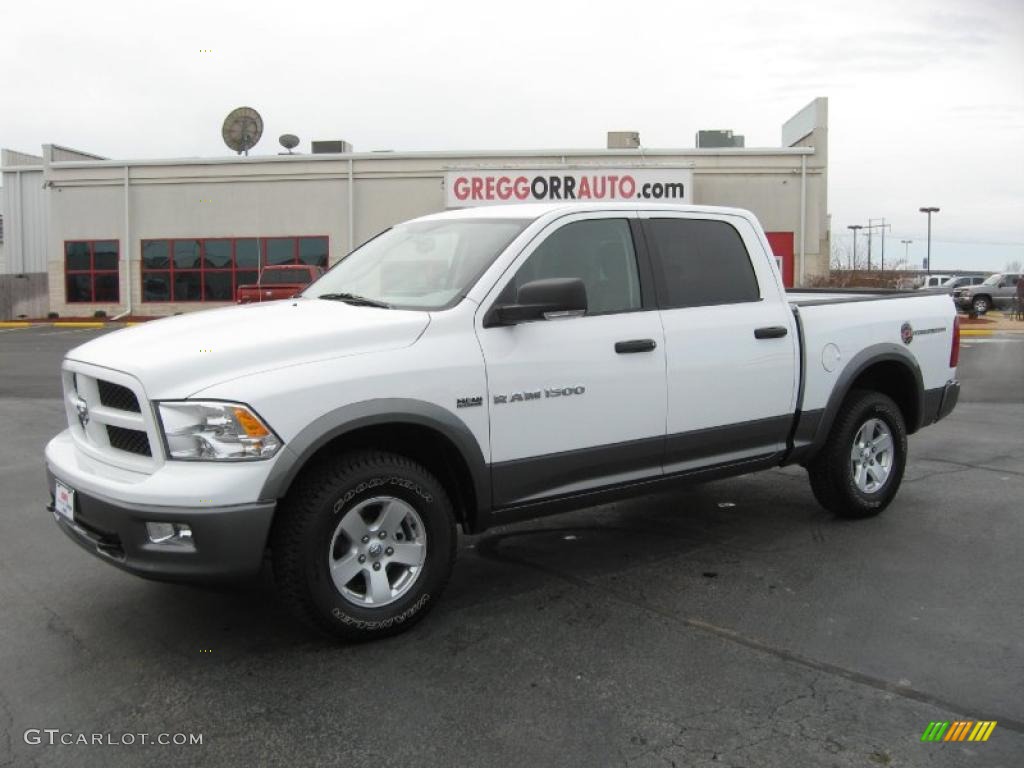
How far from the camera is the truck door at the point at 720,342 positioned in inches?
197

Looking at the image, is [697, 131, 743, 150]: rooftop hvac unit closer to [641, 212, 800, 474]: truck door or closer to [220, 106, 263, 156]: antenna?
[220, 106, 263, 156]: antenna

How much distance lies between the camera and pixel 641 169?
1193 inches

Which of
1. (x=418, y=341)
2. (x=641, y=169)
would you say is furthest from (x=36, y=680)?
(x=641, y=169)

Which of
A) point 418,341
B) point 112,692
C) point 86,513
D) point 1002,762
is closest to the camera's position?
point 1002,762

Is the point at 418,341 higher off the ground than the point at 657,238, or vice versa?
the point at 657,238

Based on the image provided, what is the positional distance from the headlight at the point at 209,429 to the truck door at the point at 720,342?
7.27ft

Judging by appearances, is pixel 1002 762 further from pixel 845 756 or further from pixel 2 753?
pixel 2 753

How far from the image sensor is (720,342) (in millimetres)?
5141

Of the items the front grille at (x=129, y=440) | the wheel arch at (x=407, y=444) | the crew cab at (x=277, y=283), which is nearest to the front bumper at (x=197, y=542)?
the wheel arch at (x=407, y=444)

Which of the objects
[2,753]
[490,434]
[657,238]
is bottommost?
[2,753]

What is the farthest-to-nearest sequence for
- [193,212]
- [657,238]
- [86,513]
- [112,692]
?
[193,212] → [657,238] → [86,513] → [112,692]

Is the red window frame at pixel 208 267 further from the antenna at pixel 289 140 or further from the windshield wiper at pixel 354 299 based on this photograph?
the windshield wiper at pixel 354 299

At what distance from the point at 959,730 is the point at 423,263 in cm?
312

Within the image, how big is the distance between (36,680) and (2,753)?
1.87 feet
